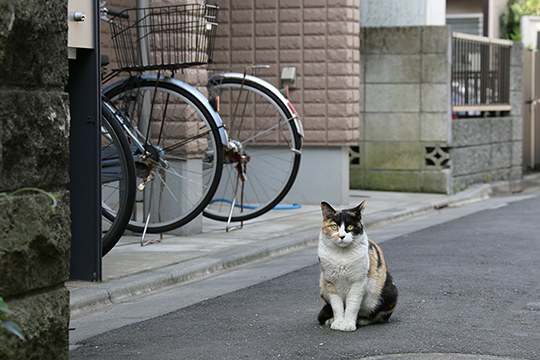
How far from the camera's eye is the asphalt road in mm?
6422

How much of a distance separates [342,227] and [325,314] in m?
0.61

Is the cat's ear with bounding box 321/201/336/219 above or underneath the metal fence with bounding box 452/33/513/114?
underneath

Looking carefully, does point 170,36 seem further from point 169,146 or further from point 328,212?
point 328,212

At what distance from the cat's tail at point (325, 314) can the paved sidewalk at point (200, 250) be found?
64.8 inches

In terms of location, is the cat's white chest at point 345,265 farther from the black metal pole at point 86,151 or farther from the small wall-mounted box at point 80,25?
the small wall-mounted box at point 80,25

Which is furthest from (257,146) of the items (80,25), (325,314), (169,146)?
(325,314)

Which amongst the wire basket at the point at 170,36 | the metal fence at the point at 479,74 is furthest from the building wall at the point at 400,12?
the wire basket at the point at 170,36

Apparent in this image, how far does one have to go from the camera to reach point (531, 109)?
21391mm

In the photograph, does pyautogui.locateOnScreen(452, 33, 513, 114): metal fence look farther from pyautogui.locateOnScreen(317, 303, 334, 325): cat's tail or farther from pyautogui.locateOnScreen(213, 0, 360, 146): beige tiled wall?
pyautogui.locateOnScreen(317, 303, 334, 325): cat's tail

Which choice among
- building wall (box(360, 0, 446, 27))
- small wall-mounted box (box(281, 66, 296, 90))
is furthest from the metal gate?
small wall-mounted box (box(281, 66, 296, 90))

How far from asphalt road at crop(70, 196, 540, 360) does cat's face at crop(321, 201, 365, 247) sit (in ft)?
1.77

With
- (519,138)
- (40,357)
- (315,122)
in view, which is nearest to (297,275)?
(40,357)

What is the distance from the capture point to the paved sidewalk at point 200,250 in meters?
8.40

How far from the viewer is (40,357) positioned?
15.6ft
